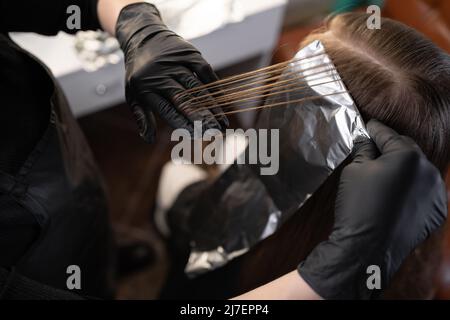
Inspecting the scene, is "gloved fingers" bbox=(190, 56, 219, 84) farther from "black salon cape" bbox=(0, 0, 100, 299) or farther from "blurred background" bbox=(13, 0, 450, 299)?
"black salon cape" bbox=(0, 0, 100, 299)

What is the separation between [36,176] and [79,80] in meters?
0.37

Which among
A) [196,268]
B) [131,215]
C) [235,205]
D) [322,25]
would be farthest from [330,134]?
[131,215]

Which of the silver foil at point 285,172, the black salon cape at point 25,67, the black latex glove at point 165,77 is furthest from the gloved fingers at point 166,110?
the black salon cape at point 25,67

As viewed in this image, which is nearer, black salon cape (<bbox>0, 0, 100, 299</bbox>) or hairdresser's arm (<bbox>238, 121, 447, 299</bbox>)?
hairdresser's arm (<bbox>238, 121, 447, 299</bbox>)

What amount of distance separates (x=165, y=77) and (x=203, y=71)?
6 cm

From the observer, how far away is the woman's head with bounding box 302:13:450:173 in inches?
25.2

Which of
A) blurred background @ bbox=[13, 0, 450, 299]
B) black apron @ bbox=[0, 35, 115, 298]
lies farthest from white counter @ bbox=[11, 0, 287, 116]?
black apron @ bbox=[0, 35, 115, 298]

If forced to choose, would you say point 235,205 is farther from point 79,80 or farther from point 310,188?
point 79,80

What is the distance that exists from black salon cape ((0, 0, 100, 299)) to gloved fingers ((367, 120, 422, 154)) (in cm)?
54

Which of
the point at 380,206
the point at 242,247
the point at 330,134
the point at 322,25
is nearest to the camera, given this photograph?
the point at 380,206

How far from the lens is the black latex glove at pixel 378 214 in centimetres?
56

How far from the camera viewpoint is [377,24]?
2.25ft

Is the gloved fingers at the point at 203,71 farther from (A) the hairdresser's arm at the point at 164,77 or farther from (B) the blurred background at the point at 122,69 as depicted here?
(B) the blurred background at the point at 122,69

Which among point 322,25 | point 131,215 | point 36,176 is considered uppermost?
point 322,25
